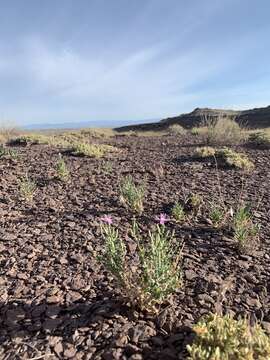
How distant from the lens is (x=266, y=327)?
9.11ft

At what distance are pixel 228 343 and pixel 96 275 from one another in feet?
5.07

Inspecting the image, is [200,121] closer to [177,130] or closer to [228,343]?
[177,130]

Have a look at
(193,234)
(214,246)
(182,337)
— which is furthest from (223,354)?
(193,234)

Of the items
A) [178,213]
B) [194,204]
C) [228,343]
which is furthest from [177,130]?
[228,343]

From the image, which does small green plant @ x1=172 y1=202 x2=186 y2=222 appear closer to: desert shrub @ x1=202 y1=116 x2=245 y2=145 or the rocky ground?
the rocky ground

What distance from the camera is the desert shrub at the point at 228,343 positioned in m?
2.16

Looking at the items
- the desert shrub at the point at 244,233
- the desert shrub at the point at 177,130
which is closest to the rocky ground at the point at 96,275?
the desert shrub at the point at 244,233

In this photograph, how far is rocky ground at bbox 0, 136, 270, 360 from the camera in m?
2.66

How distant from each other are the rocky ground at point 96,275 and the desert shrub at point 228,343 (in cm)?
27

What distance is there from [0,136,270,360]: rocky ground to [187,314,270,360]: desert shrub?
0.27m

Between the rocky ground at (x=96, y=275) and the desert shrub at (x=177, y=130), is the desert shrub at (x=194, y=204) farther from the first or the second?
the desert shrub at (x=177, y=130)

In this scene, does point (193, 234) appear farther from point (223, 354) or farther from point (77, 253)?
point (223, 354)

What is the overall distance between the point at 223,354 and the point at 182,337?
0.53m

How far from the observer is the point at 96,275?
3.53 metres
